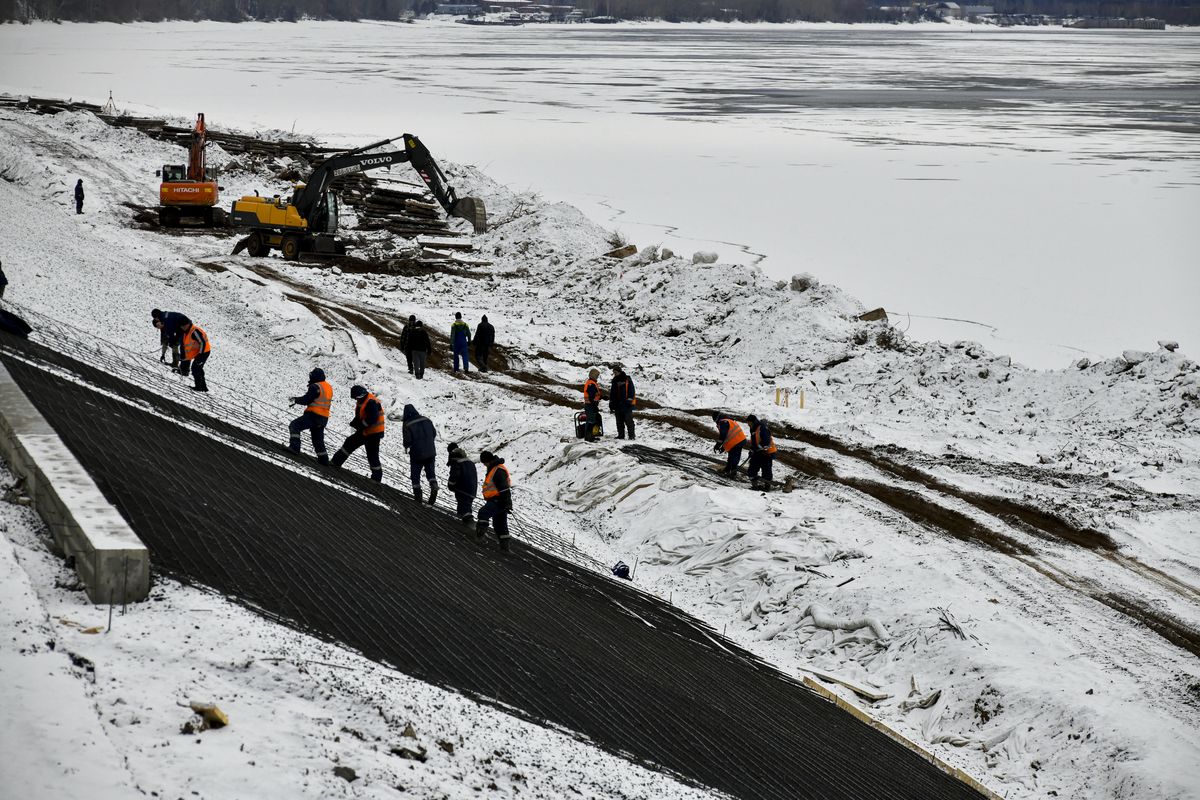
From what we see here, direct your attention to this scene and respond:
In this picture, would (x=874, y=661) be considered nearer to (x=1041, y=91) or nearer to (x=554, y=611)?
(x=554, y=611)

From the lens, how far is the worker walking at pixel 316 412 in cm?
1372

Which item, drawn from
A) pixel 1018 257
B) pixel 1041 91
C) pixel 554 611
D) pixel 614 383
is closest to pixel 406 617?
pixel 554 611

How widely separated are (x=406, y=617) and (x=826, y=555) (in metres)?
6.51

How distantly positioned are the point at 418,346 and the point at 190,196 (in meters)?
16.5

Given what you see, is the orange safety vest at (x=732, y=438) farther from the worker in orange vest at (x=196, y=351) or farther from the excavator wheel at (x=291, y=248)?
the excavator wheel at (x=291, y=248)

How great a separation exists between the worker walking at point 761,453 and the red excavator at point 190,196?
24.1m

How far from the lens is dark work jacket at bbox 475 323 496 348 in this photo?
75.2ft

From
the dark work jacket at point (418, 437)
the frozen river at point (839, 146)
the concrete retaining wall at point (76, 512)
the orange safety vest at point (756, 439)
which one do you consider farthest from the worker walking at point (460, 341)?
the concrete retaining wall at point (76, 512)

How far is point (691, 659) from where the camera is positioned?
11.5 metres

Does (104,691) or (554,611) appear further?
(554,611)

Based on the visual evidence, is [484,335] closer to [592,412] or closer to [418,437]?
[592,412]

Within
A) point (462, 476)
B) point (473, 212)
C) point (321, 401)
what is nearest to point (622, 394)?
point (462, 476)

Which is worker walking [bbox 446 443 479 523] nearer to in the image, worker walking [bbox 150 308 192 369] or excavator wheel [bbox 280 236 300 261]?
worker walking [bbox 150 308 192 369]

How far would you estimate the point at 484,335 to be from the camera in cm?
2291
